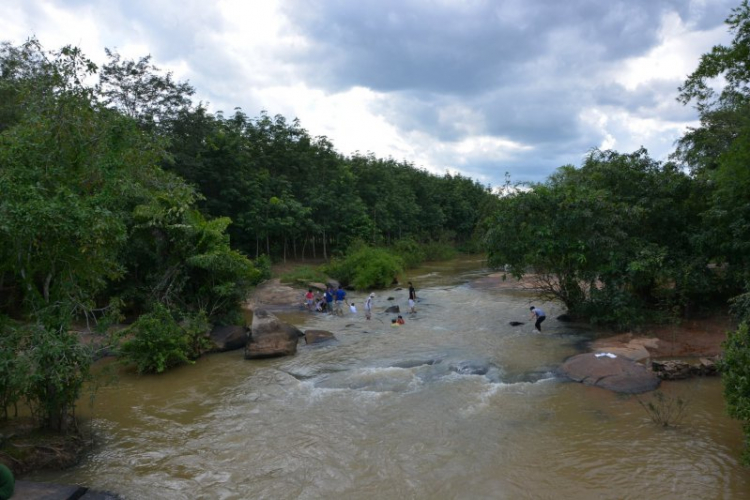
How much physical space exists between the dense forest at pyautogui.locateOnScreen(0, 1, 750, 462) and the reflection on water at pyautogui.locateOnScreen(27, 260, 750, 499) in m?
1.64

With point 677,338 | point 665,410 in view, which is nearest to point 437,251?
point 677,338

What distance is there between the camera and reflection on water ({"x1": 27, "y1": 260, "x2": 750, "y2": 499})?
8.16 meters

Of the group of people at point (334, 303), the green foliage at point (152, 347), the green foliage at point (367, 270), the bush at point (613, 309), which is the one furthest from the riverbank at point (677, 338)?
the green foliage at point (367, 270)

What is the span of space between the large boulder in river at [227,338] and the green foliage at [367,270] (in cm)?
1481

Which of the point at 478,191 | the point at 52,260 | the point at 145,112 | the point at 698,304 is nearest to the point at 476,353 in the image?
the point at 698,304

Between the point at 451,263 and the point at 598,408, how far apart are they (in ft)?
130

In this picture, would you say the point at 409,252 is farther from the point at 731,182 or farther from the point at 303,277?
the point at 731,182

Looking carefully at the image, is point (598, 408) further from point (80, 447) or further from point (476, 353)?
point (80, 447)

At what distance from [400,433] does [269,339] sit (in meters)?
7.78

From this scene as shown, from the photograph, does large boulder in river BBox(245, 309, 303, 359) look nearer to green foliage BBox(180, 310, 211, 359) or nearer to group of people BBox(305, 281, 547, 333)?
green foliage BBox(180, 310, 211, 359)

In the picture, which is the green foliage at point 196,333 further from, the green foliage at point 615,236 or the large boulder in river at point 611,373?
the large boulder in river at point 611,373

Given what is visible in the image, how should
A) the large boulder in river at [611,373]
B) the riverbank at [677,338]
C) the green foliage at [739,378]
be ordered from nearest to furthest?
the green foliage at [739,378], the large boulder in river at [611,373], the riverbank at [677,338]

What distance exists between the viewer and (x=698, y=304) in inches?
694

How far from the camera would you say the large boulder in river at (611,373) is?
12195mm
